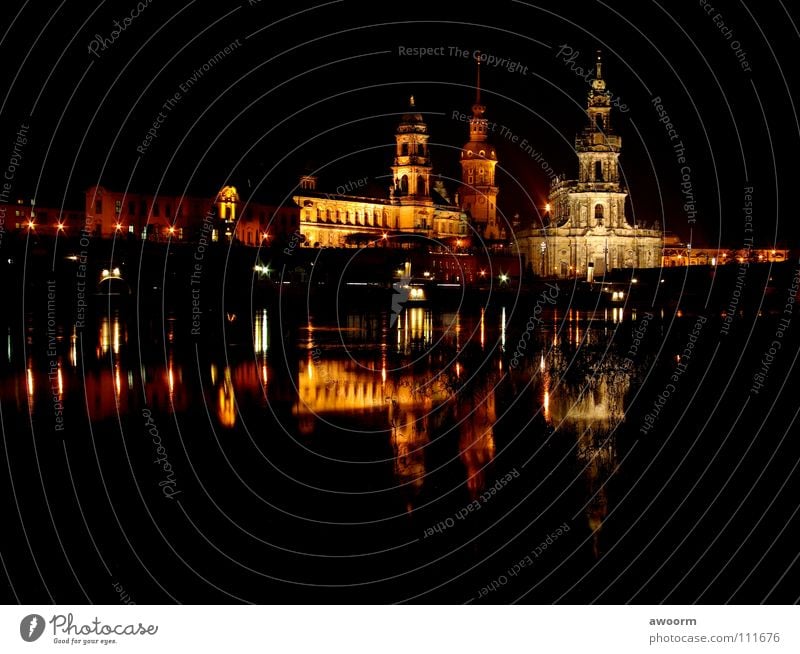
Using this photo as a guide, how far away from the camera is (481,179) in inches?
5276

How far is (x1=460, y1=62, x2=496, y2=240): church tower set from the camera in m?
133

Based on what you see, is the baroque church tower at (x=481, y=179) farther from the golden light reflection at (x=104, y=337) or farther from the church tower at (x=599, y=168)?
the golden light reflection at (x=104, y=337)

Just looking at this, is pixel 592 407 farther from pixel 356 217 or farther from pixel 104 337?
pixel 356 217

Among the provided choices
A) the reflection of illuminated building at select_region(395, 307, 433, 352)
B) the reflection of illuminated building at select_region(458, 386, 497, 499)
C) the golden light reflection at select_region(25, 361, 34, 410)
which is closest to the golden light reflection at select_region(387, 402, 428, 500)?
the reflection of illuminated building at select_region(458, 386, 497, 499)

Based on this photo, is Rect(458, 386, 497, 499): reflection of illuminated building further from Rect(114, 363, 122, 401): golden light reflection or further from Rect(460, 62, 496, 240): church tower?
Rect(460, 62, 496, 240): church tower

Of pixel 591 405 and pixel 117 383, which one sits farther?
pixel 117 383

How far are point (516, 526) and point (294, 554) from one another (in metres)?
2.47

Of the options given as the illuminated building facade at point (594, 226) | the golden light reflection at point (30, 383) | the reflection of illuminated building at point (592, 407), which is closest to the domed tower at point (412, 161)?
the illuminated building facade at point (594, 226)

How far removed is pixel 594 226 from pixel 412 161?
2724 centimetres

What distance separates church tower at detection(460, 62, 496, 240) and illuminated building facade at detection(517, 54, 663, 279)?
1927 cm

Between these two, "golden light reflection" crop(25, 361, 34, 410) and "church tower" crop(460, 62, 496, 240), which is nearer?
"golden light reflection" crop(25, 361, 34, 410)

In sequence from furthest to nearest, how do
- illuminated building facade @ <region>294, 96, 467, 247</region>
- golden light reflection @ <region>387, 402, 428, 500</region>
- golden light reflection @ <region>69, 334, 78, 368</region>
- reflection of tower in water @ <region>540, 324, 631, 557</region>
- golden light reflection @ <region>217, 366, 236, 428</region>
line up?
illuminated building facade @ <region>294, 96, 467, 247</region>, golden light reflection @ <region>69, 334, 78, 368</region>, golden light reflection @ <region>217, 366, 236, 428</region>, golden light reflection @ <region>387, 402, 428, 500</region>, reflection of tower in water @ <region>540, 324, 631, 557</region>

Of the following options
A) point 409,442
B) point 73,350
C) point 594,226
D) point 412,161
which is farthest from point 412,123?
point 409,442

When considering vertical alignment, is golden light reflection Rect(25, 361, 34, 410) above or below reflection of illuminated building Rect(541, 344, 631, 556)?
above
